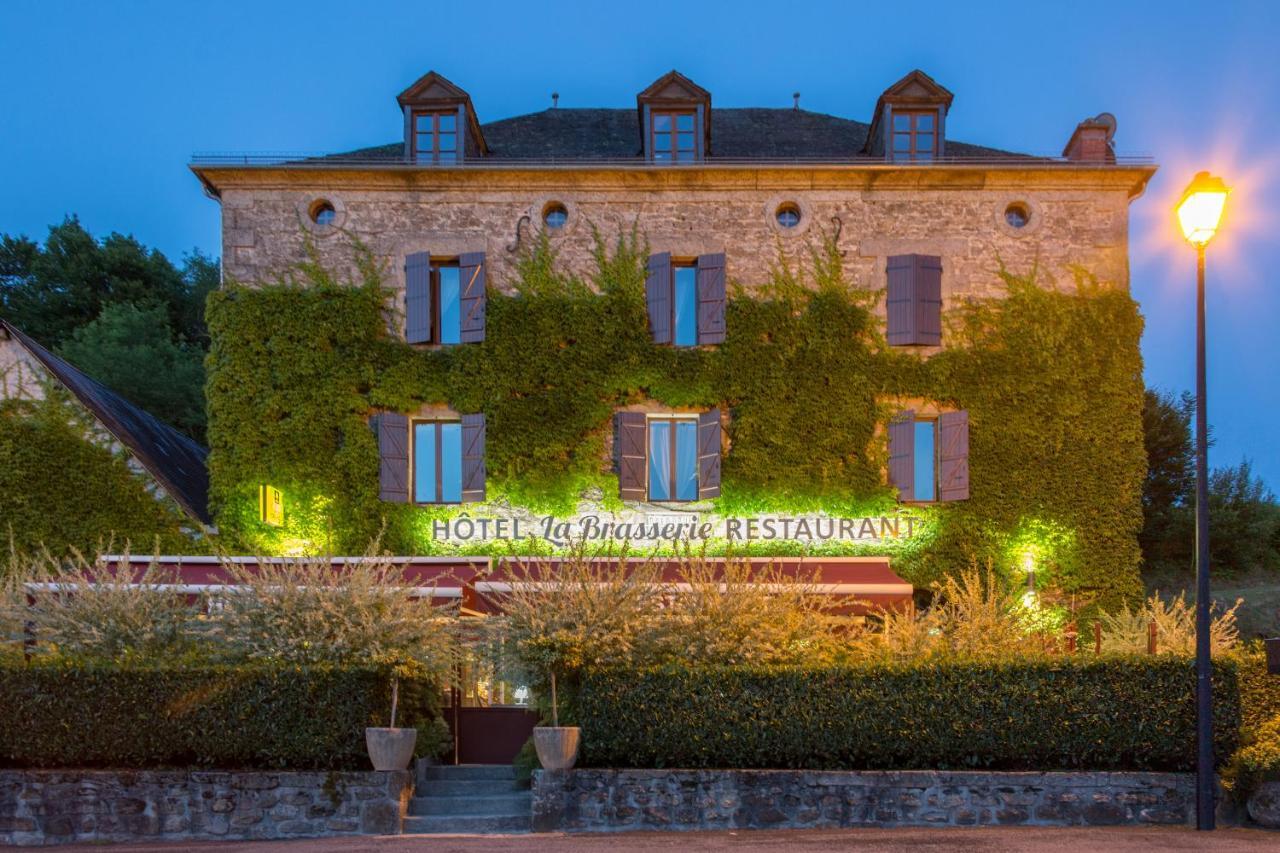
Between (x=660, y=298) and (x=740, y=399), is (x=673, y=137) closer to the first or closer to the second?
(x=660, y=298)

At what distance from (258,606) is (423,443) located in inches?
255

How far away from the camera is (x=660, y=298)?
57.8ft

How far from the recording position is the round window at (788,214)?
59.0 ft

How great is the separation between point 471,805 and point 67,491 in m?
10.2

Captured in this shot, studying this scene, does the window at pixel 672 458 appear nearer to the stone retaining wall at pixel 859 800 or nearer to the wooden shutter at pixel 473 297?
the wooden shutter at pixel 473 297

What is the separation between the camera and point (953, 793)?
34.5 feet

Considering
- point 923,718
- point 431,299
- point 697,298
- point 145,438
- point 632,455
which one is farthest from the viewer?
point 145,438

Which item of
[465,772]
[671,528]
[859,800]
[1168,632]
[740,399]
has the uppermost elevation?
[740,399]

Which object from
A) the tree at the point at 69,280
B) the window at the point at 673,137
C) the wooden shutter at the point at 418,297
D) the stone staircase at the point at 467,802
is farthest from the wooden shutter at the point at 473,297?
the tree at the point at 69,280

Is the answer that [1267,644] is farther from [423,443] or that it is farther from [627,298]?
[423,443]

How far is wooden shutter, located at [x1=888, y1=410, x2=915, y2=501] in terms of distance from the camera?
56.7 ft

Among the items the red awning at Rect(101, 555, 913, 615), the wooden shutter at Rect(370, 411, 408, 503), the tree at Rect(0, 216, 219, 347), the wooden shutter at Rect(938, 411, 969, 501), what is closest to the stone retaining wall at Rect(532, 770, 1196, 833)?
the red awning at Rect(101, 555, 913, 615)

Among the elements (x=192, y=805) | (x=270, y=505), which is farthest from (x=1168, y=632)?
(x=270, y=505)

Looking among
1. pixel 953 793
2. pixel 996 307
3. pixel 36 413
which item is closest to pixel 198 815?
pixel 953 793
